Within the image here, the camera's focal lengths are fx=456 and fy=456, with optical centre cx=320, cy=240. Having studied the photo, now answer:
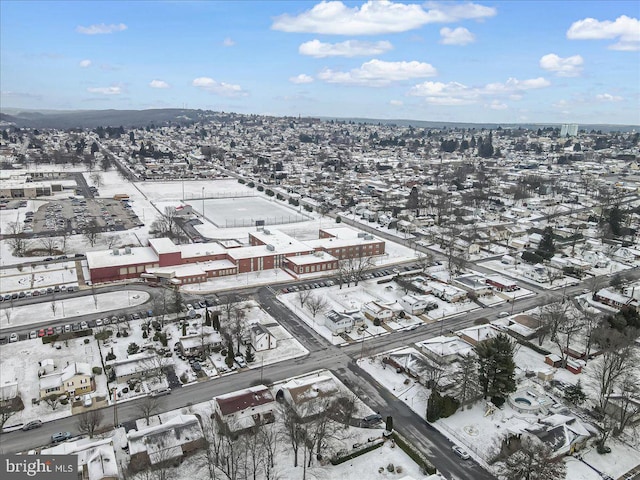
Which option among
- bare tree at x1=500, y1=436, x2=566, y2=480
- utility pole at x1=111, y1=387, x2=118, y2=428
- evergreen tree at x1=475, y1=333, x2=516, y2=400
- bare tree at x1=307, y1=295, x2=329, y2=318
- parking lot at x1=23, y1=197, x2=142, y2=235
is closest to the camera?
bare tree at x1=500, y1=436, x2=566, y2=480

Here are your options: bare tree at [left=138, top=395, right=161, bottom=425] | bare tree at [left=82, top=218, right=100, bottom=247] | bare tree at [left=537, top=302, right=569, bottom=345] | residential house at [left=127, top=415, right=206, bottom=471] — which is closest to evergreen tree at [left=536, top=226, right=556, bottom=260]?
bare tree at [left=537, top=302, right=569, bottom=345]

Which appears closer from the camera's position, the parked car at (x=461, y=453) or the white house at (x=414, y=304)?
the parked car at (x=461, y=453)

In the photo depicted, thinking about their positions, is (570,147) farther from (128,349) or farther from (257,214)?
(128,349)

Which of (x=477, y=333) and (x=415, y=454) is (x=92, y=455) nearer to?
(x=415, y=454)

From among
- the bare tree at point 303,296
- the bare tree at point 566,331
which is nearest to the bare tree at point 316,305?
the bare tree at point 303,296

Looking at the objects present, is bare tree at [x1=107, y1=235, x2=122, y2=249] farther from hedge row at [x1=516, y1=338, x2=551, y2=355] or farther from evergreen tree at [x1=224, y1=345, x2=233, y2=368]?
hedge row at [x1=516, y1=338, x2=551, y2=355]

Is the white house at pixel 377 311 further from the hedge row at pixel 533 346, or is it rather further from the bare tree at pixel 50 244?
the bare tree at pixel 50 244
